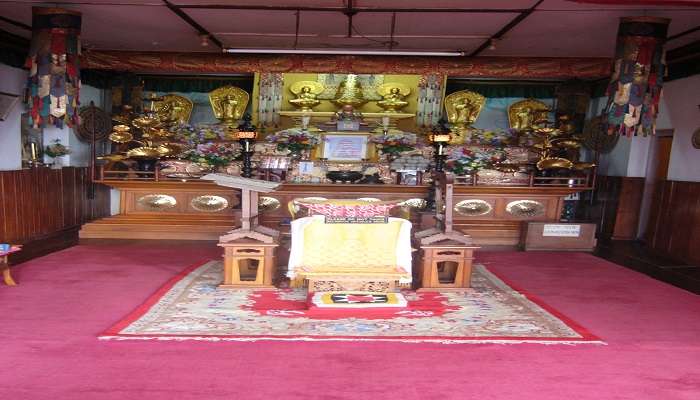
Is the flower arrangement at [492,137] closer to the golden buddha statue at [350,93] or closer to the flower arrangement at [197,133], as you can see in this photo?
the golden buddha statue at [350,93]

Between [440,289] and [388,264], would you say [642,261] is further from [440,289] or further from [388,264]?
[388,264]

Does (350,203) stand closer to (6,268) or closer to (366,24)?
(366,24)

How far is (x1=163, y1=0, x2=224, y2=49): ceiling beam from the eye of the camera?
15.6 ft

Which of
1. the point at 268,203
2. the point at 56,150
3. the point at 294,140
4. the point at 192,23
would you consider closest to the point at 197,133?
the point at 294,140

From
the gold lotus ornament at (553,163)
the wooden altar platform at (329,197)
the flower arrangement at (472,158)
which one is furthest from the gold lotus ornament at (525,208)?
the flower arrangement at (472,158)

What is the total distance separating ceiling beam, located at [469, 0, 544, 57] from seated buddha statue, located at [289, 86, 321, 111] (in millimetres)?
2907

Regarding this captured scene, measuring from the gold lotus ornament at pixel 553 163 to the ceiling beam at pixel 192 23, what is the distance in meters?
4.95

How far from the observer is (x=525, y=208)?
704 cm

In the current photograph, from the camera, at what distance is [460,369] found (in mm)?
2717

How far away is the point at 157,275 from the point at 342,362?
2.63 metres

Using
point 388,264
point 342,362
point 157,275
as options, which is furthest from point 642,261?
point 157,275

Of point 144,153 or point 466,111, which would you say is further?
point 466,111

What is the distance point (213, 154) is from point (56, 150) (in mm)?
2234

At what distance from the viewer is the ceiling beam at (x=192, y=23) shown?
4766mm
